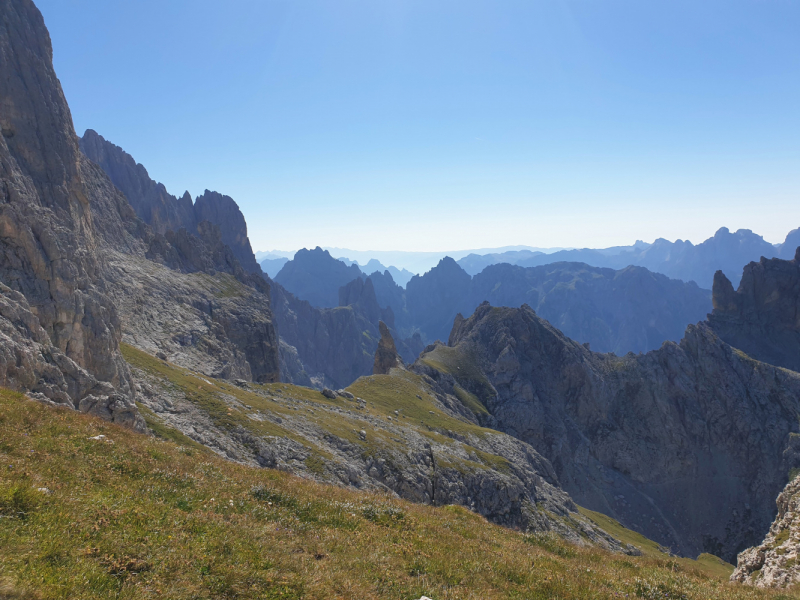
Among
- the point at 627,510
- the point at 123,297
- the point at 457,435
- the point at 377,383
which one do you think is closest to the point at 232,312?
the point at 123,297

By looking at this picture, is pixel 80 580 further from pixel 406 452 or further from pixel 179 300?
pixel 179 300

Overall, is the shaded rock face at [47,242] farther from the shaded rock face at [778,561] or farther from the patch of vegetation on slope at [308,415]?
the shaded rock face at [778,561]

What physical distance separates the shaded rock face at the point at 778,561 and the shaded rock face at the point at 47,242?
149 feet

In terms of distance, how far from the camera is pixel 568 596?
41.2ft

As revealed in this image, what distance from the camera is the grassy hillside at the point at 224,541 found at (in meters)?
9.07

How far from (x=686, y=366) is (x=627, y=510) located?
228 feet

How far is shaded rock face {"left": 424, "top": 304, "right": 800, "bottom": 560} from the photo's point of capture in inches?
5630

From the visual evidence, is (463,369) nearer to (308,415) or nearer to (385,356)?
(385,356)

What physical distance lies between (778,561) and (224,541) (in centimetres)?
2761

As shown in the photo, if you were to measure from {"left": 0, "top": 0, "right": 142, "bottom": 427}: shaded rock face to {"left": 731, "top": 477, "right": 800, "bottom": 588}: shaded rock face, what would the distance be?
4533 cm

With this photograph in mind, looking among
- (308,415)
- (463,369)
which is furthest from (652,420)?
(308,415)

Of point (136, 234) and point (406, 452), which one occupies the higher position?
point (136, 234)

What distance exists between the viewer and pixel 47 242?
2190 inches

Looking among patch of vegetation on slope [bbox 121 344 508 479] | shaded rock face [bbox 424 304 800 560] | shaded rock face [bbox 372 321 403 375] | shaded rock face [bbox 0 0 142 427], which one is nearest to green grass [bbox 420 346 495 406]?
shaded rock face [bbox 424 304 800 560]
